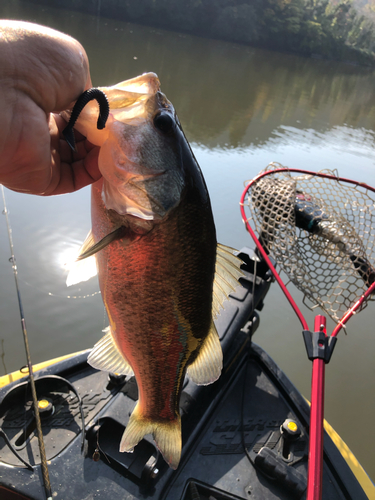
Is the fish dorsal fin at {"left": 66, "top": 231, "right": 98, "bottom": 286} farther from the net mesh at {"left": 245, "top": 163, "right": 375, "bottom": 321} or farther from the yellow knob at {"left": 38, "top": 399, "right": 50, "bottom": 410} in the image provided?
the net mesh at {"left": 245, "top": 163, "right": 375, "bottom": 321}

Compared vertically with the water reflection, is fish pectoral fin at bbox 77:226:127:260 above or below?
above

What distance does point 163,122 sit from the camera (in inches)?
45.8

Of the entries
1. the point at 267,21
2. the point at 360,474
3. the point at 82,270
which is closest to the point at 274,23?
the point at 267,21

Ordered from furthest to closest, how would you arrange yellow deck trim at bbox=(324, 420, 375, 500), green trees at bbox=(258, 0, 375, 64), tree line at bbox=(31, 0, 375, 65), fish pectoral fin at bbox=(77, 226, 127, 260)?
1. green trees at bbox=(258, 0, 375, 64)
2. tree line at bbox=(31, 0, 375, 65)
3. yellow deck trim at bbox=(324, 420, 375, 500)
4. fish pectoral fin at bbox=(77, 226, 127, 260)

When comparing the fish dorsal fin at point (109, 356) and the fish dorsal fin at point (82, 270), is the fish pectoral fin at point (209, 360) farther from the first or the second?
the fish dorsal fin at point (82, 270)

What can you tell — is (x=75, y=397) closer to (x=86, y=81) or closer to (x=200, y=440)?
(x=200, y=440)

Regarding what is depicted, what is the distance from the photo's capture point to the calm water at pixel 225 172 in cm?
381

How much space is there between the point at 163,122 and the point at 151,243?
41 centimetres

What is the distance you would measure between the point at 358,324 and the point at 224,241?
218 cm

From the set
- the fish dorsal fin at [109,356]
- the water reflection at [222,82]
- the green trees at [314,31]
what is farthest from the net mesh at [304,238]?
the green trees at [314,31]

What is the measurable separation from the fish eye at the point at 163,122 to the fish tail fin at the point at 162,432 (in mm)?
1145

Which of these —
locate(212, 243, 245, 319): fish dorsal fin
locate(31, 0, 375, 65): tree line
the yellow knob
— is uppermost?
locate(31, 0, 375, 65): tree line

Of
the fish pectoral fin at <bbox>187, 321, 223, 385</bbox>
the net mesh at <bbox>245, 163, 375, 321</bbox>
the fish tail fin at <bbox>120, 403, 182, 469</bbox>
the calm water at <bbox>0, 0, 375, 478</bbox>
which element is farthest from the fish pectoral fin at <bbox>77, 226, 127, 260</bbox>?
the calm water at <bbox>0, 0, 375, 478</bbox>

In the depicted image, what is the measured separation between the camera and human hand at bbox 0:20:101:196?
952 mm
